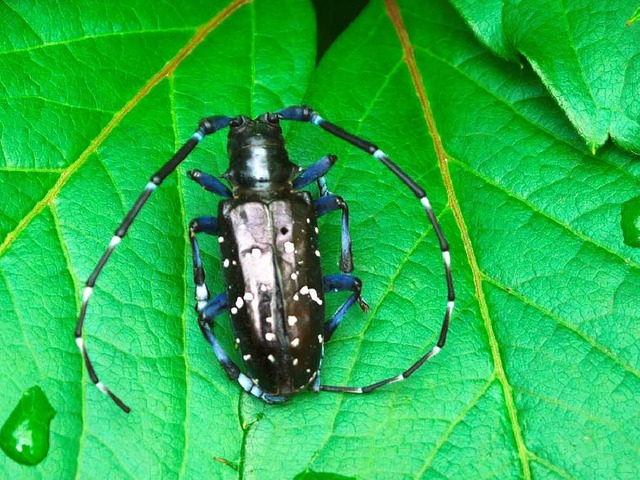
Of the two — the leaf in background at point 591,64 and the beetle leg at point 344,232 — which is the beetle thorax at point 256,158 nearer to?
the beetle leg at point 344,232

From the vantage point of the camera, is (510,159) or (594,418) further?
(510,159)

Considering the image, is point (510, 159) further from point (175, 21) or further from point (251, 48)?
point (175, 21)

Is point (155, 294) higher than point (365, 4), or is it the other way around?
point (365, 4)

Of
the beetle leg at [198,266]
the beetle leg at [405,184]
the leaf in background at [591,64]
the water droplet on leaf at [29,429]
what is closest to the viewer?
the water droplet on leaf at [29,429]

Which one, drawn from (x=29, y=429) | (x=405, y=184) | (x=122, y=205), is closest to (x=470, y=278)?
(x=405, y=184)

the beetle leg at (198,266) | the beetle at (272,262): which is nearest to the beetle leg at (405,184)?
the beetle at (272,262)

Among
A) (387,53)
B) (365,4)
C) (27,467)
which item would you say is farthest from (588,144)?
(27,467)
